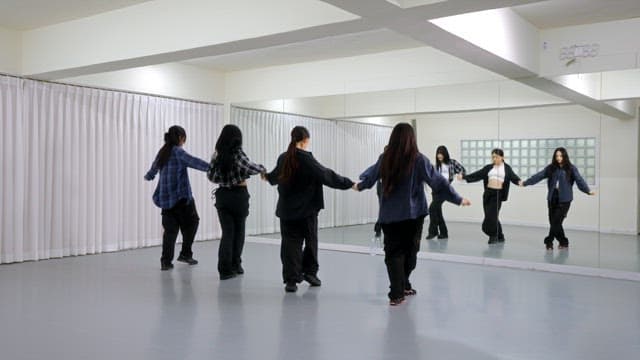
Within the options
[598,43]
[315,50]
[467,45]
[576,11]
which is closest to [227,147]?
[467,45]

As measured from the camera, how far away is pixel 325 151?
8234mm

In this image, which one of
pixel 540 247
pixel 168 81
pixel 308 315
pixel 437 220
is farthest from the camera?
pixel 168 81

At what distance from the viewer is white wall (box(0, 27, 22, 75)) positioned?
21.3 ft

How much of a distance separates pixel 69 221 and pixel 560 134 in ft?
19.3

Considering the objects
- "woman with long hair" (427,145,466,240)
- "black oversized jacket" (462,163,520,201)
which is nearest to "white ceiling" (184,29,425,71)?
"woman with long hair" (427,145,466,240)

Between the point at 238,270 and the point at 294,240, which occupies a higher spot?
the point at 294,240

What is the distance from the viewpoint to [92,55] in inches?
241

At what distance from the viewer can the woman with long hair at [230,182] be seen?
540cm

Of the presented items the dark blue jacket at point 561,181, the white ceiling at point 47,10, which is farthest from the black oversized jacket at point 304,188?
the dark blue jacket at point 561,181

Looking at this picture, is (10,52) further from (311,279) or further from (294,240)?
(311,279)

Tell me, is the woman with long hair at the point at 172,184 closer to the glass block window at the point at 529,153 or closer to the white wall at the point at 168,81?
the white wall at the point at 168,81

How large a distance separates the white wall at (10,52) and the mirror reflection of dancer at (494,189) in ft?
18.2

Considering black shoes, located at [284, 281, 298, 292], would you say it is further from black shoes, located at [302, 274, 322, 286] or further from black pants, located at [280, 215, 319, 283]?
black shoes, located at [302, 274, 322, 286]

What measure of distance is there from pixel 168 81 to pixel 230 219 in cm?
347
